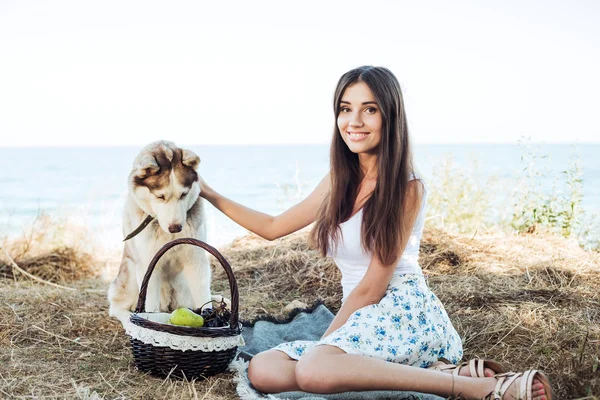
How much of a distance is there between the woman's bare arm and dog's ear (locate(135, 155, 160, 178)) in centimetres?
35

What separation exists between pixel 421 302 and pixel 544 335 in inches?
38.7

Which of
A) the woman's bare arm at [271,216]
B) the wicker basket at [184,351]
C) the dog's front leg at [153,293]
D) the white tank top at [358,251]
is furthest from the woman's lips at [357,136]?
the dog's front leg at [153,293]

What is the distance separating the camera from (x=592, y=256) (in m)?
5.15

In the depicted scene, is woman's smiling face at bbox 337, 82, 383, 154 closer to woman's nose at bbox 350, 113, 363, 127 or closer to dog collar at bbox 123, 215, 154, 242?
woman's nose at bbox 350, 113, 363, 127

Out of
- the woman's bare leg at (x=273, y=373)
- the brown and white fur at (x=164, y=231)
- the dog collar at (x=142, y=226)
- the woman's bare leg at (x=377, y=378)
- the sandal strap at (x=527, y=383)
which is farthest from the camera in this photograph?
the dog collar at (x=142, y=226)

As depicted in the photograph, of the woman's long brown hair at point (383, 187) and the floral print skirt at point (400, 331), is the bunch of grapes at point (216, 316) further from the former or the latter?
the woman's long brown hair at point (383, 187)

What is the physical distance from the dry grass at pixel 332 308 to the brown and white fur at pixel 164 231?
336 millimetres

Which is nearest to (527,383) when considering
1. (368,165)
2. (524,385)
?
(524,385)

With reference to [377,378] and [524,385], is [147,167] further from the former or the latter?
[524,385]

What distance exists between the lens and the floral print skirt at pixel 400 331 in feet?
8.23

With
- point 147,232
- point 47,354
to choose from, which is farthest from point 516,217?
point 47,354

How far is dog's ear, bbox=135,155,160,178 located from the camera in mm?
2975

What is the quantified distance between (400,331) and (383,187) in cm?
69

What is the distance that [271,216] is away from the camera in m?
3.31
